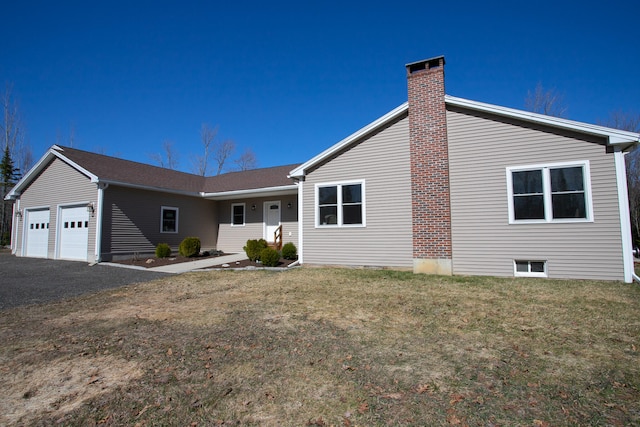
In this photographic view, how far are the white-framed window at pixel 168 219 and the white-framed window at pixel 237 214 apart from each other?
9.34 feet

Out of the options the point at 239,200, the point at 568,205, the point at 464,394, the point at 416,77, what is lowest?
the point at 464,394

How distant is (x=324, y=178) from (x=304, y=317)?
6.73m

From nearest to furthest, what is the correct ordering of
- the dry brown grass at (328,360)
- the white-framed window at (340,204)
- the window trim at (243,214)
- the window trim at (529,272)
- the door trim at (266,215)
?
the dry brown grass at (328,360) → the window trim at (529,272) → the white-framed window at (340,204) → the door trim at (266,215) → the window trim at (243,214)

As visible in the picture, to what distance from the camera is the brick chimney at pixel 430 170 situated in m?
9.38

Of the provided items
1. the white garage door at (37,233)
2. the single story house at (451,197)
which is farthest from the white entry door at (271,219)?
the white garage door at (37,233)

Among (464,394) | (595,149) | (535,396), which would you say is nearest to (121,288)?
(464,394)

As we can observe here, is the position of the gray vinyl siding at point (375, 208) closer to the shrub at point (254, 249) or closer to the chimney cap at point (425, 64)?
the chimney cap at point (425, 64)

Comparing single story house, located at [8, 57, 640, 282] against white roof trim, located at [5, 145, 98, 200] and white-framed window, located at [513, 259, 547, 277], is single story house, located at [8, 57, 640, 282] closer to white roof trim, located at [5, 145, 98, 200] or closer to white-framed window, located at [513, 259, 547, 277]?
white-framed window, located at [513, 259, 547, 277]

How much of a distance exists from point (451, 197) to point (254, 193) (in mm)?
9460

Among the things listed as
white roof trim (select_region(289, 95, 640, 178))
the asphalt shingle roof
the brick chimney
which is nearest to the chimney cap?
the brick chimney

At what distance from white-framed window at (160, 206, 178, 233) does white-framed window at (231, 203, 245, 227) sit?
9.34 feet

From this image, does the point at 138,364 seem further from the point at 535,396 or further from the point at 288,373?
the point at 535,396

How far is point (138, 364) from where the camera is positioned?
3.63 meters

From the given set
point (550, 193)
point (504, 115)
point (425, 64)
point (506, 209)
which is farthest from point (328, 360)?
point (425, 64)
